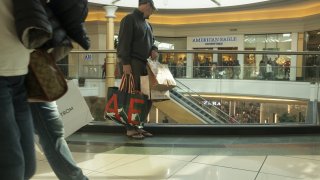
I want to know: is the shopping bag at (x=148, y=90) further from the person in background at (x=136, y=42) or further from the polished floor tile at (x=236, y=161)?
the polished floor tile at (x=236, y=161)

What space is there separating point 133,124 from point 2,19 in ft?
9.37

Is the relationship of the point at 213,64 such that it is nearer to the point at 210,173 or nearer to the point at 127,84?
the point at 127,84

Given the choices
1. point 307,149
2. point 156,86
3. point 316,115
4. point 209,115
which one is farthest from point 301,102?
point 156,86

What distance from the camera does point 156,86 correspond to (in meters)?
3.96

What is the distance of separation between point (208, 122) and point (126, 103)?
1749mm

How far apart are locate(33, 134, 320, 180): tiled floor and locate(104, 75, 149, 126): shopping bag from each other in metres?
0.29

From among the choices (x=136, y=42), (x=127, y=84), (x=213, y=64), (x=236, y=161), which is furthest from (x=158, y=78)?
(x=213, y=64)

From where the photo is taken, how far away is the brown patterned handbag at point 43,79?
147cm

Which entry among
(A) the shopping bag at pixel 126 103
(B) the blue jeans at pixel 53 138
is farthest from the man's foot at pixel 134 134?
(B) the blue jeans at pixel 53 138

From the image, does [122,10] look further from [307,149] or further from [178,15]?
[307,149]

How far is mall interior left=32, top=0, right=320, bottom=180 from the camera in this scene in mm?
3035

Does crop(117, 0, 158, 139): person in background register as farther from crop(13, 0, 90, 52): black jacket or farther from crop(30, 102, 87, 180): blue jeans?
crop(13, 0, 90, 52): black jacket

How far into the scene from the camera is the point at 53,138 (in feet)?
6.22

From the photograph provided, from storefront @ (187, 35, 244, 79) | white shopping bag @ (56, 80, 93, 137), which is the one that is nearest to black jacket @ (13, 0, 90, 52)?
white shopping bag @ (56, 80, 93, 137)
